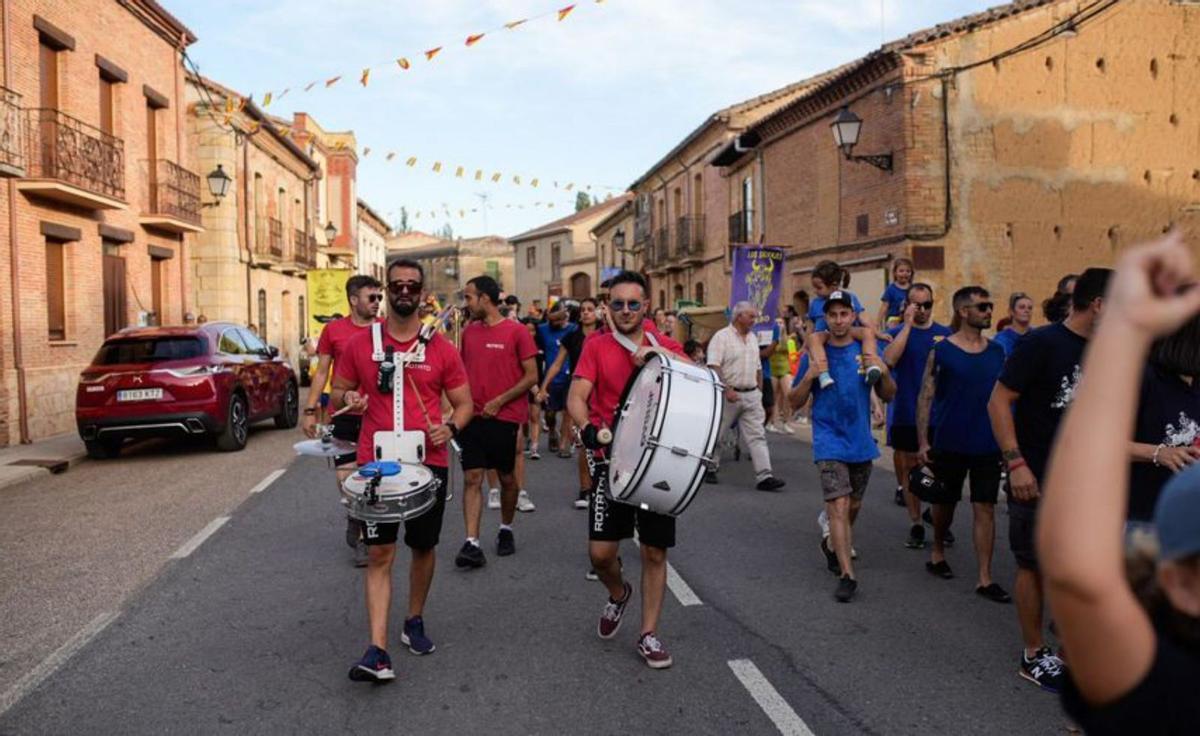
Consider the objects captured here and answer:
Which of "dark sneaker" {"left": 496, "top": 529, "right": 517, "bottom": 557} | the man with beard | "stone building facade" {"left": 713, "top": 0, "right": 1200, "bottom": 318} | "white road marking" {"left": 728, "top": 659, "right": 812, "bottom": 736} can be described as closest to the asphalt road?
"white road marking" {"left": 728, "top": 659, "right": 812, "bottom": 736}

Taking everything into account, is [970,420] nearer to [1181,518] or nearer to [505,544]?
[505,544]

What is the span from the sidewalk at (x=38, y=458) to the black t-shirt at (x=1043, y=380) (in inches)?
411

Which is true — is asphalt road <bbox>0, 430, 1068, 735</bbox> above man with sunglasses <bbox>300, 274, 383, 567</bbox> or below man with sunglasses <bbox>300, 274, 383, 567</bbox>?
below

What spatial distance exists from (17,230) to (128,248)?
4.48m

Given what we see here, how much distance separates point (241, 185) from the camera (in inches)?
1067

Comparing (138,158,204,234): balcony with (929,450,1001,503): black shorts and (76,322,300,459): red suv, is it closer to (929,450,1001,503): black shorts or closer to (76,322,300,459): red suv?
(76,322,300,459): red suv

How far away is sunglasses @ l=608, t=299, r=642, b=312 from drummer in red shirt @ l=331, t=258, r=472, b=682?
0.82 meters

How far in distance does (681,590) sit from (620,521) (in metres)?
1.47

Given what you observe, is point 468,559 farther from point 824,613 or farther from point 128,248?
point 128,248

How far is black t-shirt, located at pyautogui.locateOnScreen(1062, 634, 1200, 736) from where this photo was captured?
1364mm

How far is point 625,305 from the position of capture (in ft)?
15.6

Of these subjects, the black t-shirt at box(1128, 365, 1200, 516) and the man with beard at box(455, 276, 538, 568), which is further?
the man with beard at box(455, 276, 538, 568)

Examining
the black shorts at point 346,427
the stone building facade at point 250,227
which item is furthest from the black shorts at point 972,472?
the stone building facade at point 250,227

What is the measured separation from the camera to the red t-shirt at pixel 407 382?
177 inches
